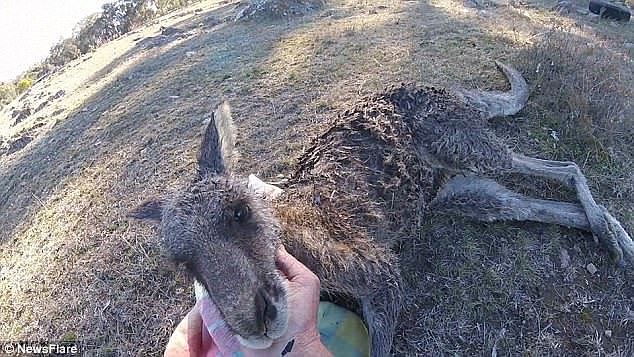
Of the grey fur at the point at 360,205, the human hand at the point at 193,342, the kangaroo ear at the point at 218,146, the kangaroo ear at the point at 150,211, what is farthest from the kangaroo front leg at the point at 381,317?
the kangaroo ear at the point at 150,211

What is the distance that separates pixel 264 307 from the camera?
2.03 m

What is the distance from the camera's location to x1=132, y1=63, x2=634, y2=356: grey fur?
214cm

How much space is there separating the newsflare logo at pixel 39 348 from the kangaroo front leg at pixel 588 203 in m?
3.65

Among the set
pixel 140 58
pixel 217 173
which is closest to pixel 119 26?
pixel 140 58

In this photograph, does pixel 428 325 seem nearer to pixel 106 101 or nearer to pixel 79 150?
pixel 79 150

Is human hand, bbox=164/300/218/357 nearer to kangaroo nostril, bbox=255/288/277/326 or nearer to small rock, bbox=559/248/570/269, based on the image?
kangaroo nostril, bbox=255/288/277/326

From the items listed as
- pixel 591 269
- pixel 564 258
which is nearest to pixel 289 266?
pixel 564 258

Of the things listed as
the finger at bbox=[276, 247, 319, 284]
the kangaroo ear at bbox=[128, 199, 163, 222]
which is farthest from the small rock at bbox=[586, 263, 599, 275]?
the kangaroo ear at bbox=[128, 199, 163, 222]

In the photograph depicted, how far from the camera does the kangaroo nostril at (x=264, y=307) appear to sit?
6.55 ft

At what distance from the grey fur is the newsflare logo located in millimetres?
1729

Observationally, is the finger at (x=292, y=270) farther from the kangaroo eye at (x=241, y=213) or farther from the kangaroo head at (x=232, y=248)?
the kangaroo eye at (x=241, y=213)

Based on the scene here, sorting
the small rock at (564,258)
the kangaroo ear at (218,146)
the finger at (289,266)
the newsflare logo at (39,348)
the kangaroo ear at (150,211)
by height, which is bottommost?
the small rock at (564,258)

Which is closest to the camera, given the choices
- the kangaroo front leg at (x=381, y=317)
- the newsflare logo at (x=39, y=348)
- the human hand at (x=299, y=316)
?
the human hand at (x=299, y=316)

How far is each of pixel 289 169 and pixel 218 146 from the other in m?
1.83
